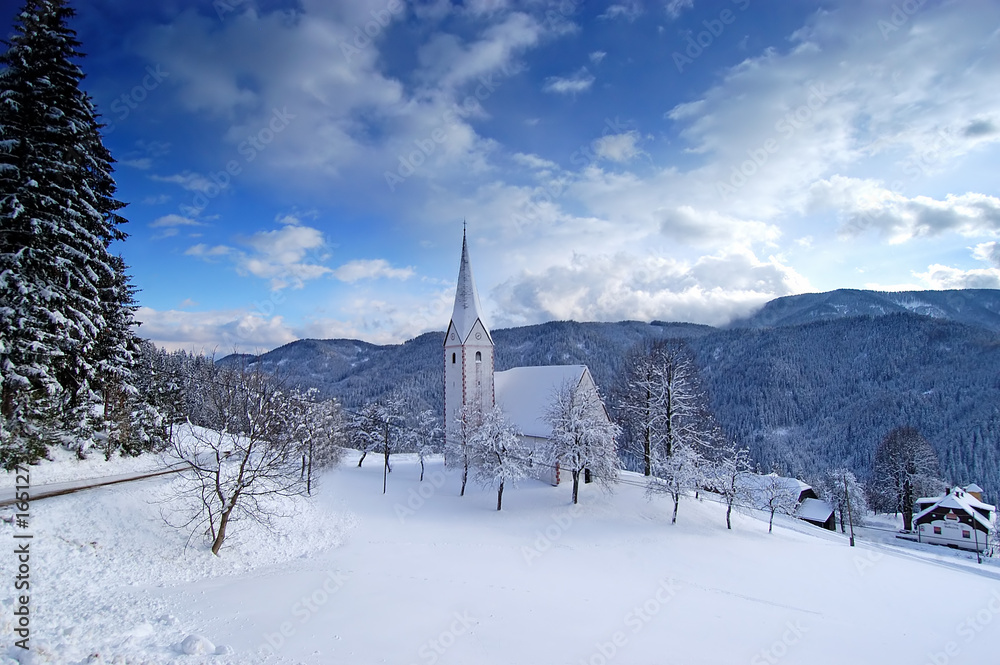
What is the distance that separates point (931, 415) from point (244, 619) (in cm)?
13847

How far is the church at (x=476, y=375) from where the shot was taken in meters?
33.2

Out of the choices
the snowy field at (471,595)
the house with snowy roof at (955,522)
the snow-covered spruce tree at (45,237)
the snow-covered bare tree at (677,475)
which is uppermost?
the snow-covered spruce tree at (45,237)

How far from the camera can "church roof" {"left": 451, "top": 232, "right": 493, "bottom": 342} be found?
35.8 meters

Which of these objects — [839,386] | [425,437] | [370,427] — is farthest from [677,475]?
[839,386]

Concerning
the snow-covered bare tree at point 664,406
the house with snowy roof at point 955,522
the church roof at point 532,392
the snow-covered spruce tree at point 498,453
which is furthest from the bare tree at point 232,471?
the house with snowy roof at point 955,522

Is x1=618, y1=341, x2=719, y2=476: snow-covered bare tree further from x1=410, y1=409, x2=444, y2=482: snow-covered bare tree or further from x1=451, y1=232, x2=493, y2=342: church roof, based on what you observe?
x1=410, y1=409, x2=444, y2=482: snow-covered bare tree

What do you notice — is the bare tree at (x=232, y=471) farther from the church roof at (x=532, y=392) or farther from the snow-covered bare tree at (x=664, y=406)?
the snow-covered bare tree at (x=664, y=406)

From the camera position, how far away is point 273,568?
15039 millimetres

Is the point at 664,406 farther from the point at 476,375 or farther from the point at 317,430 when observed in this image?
the point at 317,430

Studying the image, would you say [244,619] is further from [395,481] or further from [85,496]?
[395,481]

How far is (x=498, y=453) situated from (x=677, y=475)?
9.68 meters

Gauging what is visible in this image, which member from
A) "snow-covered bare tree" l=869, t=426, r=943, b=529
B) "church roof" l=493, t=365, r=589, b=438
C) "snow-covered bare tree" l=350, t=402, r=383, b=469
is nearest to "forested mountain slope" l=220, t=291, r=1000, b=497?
"snow-covered bare tree" l=869, t=426, r=943, b=529

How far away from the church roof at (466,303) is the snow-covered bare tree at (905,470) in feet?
158

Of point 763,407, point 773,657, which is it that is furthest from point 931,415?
point 773,657
